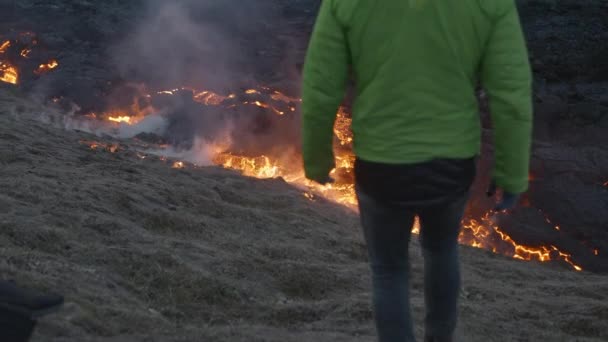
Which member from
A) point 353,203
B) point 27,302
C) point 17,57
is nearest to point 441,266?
point 27,302

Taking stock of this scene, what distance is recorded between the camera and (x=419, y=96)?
3055 millimetres

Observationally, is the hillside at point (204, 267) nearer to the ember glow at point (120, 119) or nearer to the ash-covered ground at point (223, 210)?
the ash-covered ground at point (223, 210)

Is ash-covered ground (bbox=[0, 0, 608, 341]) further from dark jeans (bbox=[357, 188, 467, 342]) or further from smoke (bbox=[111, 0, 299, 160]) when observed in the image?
dark jeans (bbox=[357, 188, 467, 342])

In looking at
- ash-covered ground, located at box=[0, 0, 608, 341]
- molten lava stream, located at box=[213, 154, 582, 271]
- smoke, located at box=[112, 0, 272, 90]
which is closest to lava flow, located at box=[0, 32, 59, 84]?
ash-covered ground, located at box=[0, 0, 608, 341]

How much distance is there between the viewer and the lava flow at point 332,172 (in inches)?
352

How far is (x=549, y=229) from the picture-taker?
361 inches

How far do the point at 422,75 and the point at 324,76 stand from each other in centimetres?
34

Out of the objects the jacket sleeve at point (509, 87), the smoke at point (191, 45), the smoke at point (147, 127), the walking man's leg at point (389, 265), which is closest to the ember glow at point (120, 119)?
the smoke at point (147, 127)

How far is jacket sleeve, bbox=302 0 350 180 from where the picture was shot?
304cm

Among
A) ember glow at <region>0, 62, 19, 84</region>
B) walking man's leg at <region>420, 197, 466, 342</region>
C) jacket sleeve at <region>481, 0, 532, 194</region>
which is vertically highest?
jacket sleeve at <region>481, 0, 532, 194</region>

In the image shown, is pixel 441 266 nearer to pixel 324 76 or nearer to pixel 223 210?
pixel 324 76

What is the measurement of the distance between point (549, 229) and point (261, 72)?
191 inches

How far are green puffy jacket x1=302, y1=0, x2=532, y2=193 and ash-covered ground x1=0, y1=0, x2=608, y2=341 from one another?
155 centimetres

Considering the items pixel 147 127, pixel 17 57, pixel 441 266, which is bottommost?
pixel 147 127
